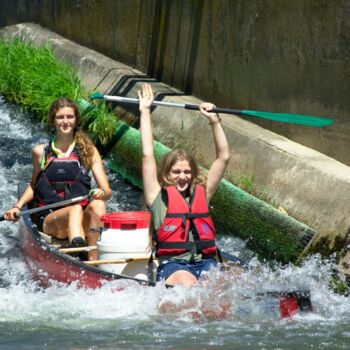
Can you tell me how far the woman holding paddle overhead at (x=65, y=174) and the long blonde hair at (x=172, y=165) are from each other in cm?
108

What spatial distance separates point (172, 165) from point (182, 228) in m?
0.40

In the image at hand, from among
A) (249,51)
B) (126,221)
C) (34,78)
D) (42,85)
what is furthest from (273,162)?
(34,78)

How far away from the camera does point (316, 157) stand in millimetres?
8688

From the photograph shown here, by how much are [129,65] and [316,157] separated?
4.53 metres

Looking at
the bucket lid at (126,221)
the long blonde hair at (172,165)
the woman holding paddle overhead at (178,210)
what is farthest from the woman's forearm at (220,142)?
the bucket lid at (126,221)

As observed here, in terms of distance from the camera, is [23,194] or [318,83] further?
[318,83]

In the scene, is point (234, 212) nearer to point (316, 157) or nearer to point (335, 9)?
point (316, 157)

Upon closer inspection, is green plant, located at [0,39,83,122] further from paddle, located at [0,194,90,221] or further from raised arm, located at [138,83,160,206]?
raised arm, located at [138,83,160,206]

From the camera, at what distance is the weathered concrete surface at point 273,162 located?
800 cm

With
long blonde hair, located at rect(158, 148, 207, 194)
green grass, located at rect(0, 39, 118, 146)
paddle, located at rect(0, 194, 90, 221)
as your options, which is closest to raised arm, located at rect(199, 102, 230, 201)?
long blonde hair, located at rect(158, 148, 207, 194)

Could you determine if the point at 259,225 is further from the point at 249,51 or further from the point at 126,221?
the point at 249,51

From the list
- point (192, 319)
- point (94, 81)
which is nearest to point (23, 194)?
point (192, 319)

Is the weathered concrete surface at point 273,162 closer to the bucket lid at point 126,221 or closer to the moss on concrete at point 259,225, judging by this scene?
the moss on concrete at point 259,225

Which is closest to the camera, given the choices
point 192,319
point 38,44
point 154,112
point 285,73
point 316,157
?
point 192,319
